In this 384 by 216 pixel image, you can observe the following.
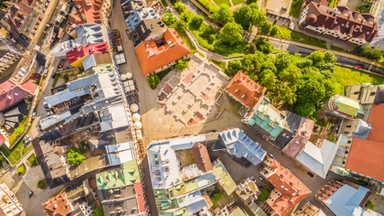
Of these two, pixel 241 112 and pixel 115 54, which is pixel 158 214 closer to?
pixel 241 112

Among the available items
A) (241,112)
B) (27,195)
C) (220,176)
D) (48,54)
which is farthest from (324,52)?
(27,195)

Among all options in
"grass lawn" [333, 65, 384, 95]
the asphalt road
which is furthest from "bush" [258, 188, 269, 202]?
the asphalt road

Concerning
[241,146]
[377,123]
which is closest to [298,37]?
[377,123]

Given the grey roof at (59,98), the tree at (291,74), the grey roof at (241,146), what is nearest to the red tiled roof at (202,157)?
the grey roof at (241,146)

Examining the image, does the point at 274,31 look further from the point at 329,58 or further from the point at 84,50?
the point at 84,50

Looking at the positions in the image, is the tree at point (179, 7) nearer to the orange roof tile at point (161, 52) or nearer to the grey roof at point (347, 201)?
the orange roof tile at point (161, 52)
